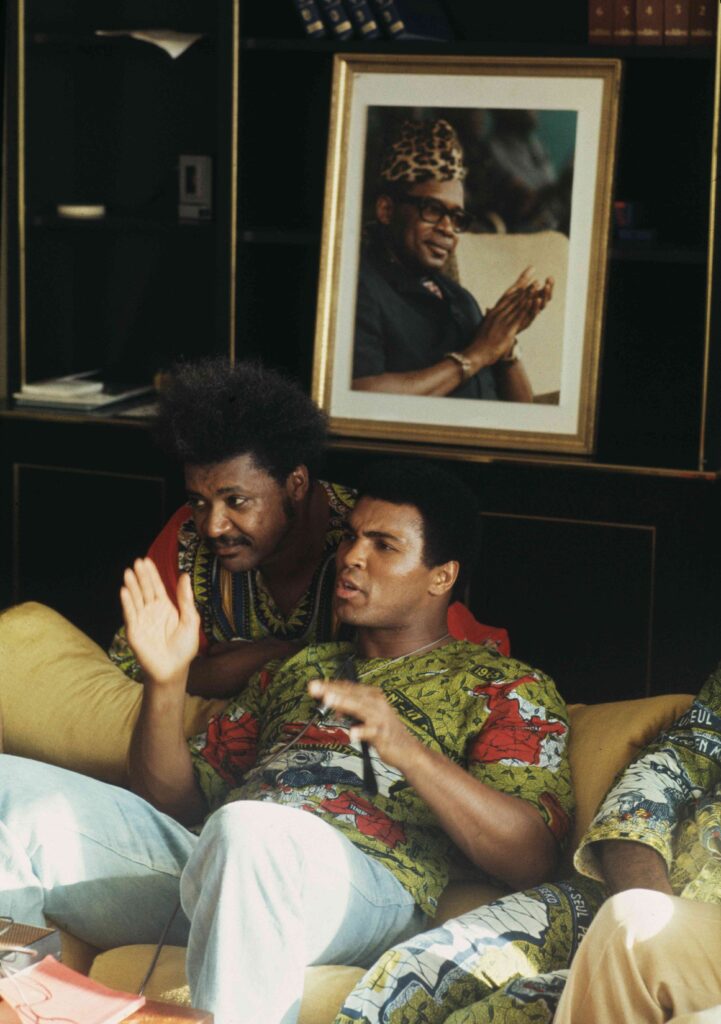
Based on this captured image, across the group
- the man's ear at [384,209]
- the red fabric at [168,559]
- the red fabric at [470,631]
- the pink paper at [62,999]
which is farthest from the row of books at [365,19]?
the pink paper at [62,999]

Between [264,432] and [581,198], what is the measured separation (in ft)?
3.62

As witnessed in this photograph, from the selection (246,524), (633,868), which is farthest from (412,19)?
(633,868)

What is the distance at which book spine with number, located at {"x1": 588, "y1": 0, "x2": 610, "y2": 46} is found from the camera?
3193 mm

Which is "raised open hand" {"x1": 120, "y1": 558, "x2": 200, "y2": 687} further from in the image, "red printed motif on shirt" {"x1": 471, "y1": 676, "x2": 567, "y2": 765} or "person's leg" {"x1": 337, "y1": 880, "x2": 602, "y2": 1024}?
"person's leg" {"x1": 337, "y1": 880, "x2": 602, "y2": 1024}

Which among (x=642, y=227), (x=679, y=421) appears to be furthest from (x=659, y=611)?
(x=642, y=227)

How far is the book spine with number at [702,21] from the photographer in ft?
10.3

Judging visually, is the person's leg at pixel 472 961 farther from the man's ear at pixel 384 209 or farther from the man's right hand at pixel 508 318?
the man's ear at pixel 384 209

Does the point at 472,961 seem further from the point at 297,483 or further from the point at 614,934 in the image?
the point at 297,483

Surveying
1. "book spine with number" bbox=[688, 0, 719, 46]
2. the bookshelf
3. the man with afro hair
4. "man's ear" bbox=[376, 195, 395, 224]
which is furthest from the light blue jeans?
"book spine with number" bbox=[688, 0, 719, 46]

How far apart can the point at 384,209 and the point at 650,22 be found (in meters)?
0.74

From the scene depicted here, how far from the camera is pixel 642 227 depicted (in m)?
3.45

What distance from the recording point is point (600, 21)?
3.21 m

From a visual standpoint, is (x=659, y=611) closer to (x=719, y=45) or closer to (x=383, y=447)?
(x=383, y=447)

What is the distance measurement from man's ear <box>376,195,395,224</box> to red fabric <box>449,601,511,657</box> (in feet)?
4.06
